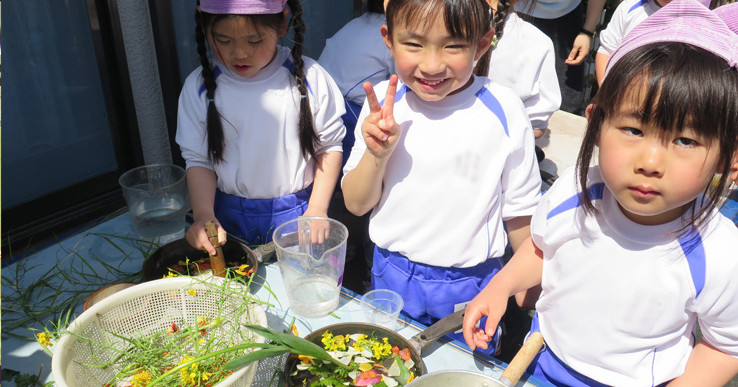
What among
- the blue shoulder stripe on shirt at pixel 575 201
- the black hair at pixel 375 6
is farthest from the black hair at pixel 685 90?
the black hair at pixel 375 6

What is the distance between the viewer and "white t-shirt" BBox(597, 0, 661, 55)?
8.48ft

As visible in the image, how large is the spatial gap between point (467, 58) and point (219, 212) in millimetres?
993

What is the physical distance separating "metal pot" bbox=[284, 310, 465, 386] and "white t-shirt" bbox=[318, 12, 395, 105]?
4.04 feet

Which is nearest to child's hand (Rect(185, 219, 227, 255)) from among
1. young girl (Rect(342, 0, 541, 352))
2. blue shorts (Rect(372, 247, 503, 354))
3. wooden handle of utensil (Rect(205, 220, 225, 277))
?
wooden handle of utensil (Rect(205, 220, 225, 277))

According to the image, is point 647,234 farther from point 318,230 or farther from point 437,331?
point 318,230

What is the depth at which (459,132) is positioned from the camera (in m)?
1.34

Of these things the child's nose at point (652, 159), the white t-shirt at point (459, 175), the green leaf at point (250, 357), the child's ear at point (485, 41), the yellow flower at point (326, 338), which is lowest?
the yellow flower at point (326, 338)

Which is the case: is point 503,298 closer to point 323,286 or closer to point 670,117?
point 323,286

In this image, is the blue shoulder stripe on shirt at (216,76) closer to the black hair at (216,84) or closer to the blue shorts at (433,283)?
the black hair at (216,84)

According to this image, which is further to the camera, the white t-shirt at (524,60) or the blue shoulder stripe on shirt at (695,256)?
the white t-shirt at (524,60)

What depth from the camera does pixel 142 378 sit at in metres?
1.09

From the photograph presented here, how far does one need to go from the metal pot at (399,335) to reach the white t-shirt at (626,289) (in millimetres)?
228

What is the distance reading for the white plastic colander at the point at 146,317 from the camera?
41.6 inches

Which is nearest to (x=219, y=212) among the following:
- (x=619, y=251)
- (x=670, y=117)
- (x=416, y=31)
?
(x=416, y=31)
